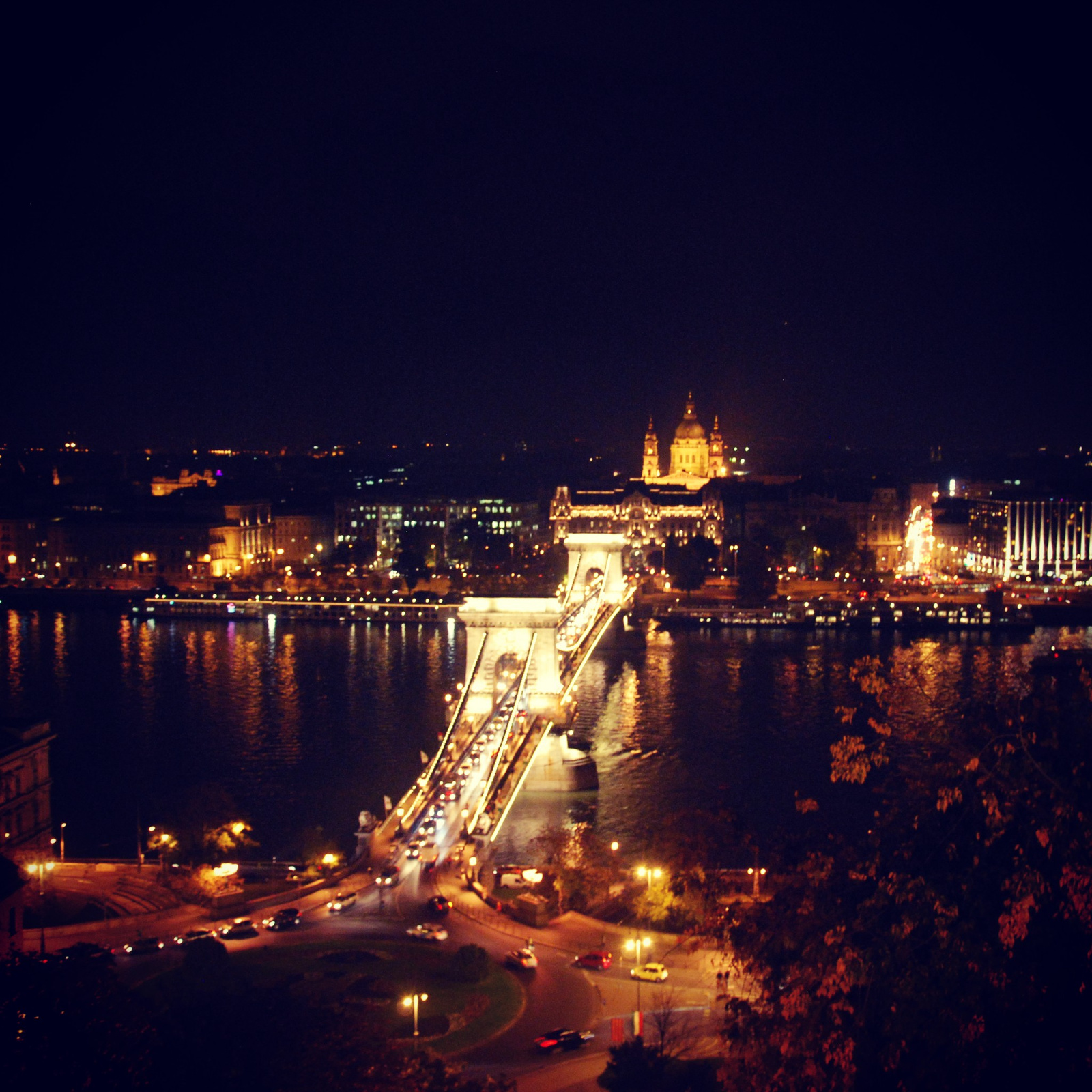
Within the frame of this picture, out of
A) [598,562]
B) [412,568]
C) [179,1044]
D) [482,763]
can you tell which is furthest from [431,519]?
[179,1044]

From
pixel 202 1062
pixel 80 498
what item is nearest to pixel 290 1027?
pixel 202 1062

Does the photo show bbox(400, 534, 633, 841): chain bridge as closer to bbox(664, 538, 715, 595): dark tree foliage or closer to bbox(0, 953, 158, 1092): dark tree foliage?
bbox(0, 953, 158, 1092): dark tree foliage

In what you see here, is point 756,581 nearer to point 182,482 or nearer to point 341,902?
point 341,902

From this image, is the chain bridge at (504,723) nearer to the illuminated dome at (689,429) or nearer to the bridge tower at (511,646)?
the bridge tower at (511,646)

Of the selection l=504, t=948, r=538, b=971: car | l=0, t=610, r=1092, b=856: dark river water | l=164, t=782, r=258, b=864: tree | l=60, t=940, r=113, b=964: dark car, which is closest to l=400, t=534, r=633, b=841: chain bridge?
l=0, t=610, r=1092, b=856: dark river water

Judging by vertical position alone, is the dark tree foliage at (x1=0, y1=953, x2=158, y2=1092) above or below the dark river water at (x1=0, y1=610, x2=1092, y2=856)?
above

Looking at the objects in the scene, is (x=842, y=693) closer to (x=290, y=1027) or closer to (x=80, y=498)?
(x=290, y=1027)

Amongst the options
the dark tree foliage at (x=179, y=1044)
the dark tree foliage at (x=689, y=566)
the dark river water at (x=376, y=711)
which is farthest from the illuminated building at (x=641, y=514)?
the dark tree foliage at (x=179, y=1044)
